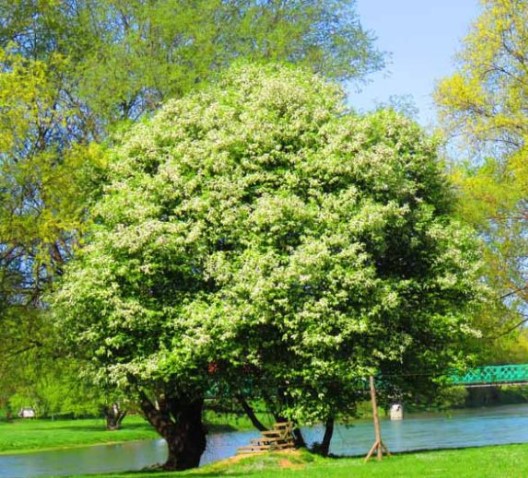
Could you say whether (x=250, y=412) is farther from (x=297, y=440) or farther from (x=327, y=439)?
(x=327, y=439)

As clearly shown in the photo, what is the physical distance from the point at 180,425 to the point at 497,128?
1870cm

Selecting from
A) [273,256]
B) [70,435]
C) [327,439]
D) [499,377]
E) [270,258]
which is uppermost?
[273,256]

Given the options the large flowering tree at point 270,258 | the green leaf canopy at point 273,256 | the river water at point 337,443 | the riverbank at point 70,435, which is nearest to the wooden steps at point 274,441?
the large flowering tree at point 270,258

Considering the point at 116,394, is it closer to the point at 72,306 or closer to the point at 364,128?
the point at 72,306

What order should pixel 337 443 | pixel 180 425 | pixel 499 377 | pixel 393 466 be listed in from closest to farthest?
pixel 393 466 < pixel 180 425 < pixel 499 377 < pixel 337 443

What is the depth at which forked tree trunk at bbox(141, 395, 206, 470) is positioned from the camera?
38.1 metres

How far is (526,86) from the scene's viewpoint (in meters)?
39.3

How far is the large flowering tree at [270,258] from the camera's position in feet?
105

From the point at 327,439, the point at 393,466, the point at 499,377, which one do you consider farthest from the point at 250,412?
the point at 499,377

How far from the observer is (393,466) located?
80.4 ft

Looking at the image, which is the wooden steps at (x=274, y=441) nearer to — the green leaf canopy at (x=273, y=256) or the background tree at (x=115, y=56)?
the green leaf canopy at (x=273, y=256)

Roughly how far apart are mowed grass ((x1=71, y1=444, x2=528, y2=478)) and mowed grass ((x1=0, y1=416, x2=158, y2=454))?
144 ft

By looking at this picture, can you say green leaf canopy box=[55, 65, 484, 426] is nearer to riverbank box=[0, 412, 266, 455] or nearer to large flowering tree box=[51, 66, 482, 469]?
large flowering tree box=[51, 66, 482, 469]

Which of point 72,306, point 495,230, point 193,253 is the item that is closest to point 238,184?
point 193,253
